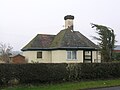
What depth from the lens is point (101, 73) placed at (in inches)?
1053

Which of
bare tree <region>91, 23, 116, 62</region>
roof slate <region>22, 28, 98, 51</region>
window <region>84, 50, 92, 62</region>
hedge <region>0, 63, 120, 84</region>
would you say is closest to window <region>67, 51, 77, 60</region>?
roof slate <region>22, 28, 98, 51</region>

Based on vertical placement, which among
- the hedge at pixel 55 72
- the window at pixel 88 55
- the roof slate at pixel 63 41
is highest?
the roof slate at pixel 63 41

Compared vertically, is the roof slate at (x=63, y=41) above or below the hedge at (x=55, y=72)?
above

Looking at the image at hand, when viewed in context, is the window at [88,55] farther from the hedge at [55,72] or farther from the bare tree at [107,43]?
the hedge at [55,72]

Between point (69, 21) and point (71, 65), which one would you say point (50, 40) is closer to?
point (69, 21)

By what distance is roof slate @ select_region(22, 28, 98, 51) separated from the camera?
41.3 meters

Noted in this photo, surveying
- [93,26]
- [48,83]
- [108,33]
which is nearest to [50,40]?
[93,26]

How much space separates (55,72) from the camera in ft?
78.6

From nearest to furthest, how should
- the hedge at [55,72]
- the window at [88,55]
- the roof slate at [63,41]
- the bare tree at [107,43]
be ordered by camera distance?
the hedge at [55,72] < the bare tree at [107,43] < the roof slate at [63,41] < the window at [88,55]

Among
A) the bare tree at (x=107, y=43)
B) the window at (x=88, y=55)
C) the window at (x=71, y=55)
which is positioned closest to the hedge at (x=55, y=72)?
the bare tree at (x=107, y=43)

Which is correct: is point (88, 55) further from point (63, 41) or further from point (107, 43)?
point (107, 43)

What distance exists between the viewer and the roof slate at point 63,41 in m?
41.3

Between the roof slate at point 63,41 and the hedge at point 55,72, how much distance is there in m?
14.0

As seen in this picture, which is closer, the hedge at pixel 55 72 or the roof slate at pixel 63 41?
the hedge at pixel 55 72
